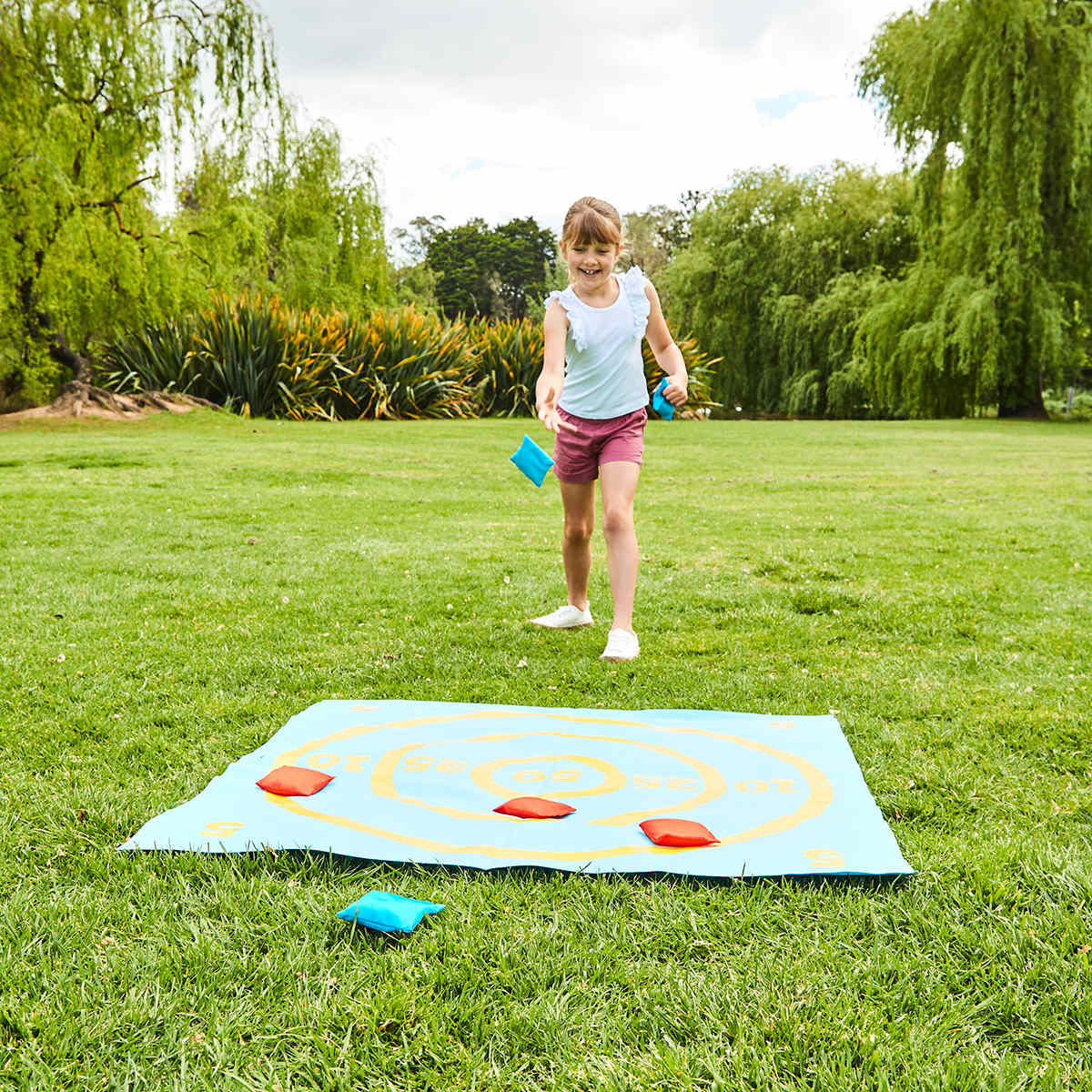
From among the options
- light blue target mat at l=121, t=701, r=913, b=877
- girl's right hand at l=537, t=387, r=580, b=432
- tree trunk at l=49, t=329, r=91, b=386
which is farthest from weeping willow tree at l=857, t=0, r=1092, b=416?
light blue target mat at l=121, t=701, r=913, b=877

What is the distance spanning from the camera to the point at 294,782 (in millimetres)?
2389

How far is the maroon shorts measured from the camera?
3.87 m

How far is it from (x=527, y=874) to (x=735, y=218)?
92.8ft

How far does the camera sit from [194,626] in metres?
4.00

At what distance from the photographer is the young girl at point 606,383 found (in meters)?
3.72

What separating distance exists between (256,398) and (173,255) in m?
2.80

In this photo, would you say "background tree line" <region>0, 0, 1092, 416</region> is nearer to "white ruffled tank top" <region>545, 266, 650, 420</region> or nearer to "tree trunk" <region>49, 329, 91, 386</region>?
"tree trunk" <region>49, 329, 91, 386</region>

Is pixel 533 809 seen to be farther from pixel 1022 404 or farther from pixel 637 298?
pixel 1022 404

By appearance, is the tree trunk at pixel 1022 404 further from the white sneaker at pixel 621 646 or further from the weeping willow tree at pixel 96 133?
the white sneaker at pixel 621 646

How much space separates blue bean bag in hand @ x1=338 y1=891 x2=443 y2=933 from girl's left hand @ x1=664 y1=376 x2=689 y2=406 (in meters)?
2.41

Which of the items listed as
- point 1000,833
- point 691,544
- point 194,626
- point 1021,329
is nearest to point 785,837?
point 1000,833

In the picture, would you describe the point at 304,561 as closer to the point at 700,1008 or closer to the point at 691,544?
the point at 691,544

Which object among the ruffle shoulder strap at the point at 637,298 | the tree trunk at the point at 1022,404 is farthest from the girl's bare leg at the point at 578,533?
the tree trunk at the point at 1022,404

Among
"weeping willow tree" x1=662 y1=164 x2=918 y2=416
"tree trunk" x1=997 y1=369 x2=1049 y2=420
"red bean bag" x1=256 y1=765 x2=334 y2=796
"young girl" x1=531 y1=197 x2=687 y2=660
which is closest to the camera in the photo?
"red bean bag" x1=256 y1=765 x2=334 y2=796
